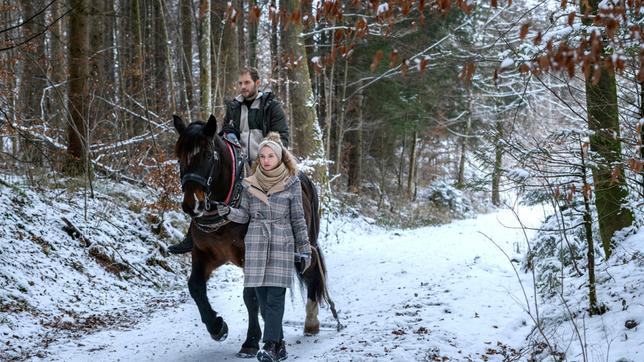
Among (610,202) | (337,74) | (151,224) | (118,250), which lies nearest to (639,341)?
(610,202)

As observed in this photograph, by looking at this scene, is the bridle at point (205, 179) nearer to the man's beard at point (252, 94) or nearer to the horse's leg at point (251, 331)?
the horse's leg at point (251, 331)

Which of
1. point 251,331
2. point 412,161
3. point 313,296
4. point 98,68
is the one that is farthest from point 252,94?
point 412,161

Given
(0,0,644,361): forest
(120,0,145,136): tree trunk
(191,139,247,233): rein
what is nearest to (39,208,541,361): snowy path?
(0,0,644,361): forest

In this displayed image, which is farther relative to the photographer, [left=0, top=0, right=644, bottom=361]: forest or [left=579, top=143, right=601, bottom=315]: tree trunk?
[left=579, top=143, right=601, bottom=315]: tree trunk

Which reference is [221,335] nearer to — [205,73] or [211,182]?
[211,182]

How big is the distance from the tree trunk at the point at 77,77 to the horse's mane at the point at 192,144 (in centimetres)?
678

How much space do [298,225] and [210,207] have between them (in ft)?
2.72

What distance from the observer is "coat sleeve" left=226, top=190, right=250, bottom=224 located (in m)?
5.20

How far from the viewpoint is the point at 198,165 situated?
5.04m

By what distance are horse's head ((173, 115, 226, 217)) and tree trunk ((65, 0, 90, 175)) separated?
22.0 ft

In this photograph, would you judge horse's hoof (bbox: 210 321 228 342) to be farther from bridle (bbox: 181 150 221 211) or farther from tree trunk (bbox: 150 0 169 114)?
tree trunk (bbox: 150 0 169 114)

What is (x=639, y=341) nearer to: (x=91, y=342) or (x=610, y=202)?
(x=610, y=202)

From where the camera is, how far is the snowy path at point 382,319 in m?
5.41

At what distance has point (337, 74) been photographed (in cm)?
2134
